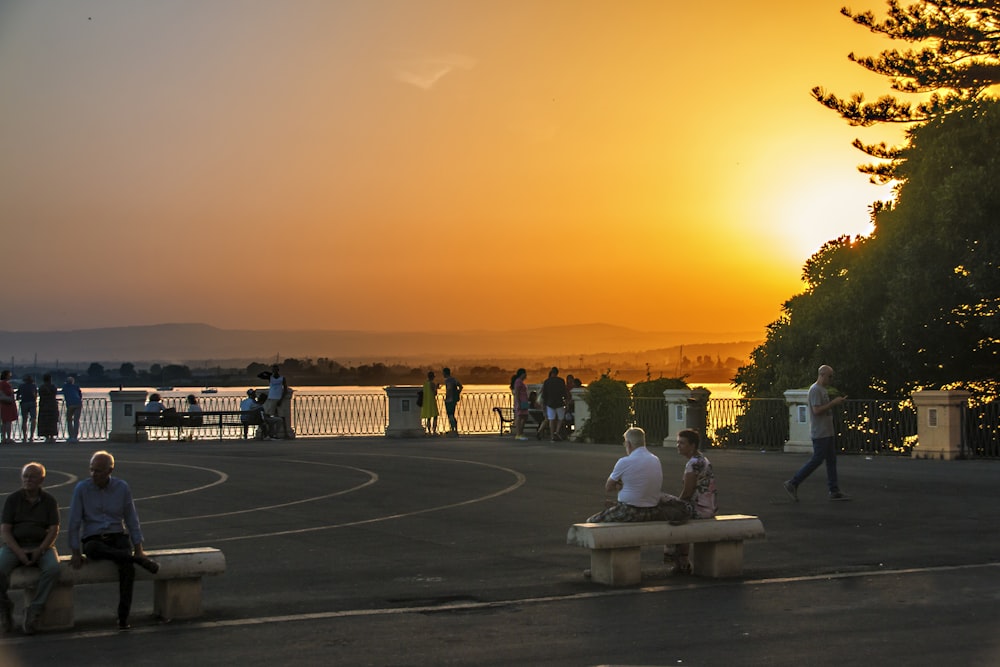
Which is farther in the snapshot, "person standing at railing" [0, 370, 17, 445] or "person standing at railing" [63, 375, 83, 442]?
"person standing at railing" [63, 375, 83, 442]

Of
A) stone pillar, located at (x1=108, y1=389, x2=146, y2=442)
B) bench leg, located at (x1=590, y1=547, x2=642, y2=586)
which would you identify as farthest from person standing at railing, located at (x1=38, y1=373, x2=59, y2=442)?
bench leg, located at (x1=590, y1=547, x2=642, y2=586)

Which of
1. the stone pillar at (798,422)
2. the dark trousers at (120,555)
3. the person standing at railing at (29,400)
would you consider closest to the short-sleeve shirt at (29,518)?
the dark trousers at (120,555)

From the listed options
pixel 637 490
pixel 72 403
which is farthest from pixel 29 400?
pixel 637 490

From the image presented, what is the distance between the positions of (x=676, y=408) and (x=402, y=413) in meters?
9.19

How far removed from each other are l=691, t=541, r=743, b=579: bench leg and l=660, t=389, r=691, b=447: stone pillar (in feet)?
65.1

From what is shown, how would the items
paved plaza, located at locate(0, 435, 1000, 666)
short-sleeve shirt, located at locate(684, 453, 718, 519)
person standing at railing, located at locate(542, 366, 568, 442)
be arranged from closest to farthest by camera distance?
paved plaza, located at locate(0, 435, 1000, 666) → short-sleeve shirt, located at locate(684, 453, 718, 519) → person standing at railing, located at locate(542, 366, 568, 442)

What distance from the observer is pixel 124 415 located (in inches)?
1470

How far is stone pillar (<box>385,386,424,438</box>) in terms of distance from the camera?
37906 mm

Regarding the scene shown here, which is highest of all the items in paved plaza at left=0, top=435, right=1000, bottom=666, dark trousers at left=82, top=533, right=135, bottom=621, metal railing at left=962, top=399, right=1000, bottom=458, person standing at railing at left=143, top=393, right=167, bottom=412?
person standing at railing at left=143, top=393, right=167, bottom=412

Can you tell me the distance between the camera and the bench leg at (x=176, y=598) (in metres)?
10.1

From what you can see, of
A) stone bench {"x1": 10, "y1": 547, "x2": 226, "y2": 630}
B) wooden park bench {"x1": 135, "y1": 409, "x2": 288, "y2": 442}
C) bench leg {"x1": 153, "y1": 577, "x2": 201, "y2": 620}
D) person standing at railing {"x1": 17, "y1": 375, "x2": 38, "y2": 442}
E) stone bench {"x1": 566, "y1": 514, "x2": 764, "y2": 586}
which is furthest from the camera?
wooden park bench {"x1": 135, "y1": 409, "x2": 288, "y2": 442}

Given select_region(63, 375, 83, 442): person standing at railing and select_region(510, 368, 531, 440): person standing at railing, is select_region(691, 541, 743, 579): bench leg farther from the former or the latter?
select_region(63, 375, 83, 442): person standing at railing

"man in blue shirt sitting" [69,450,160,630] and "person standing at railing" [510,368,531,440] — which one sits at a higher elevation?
"person standing at railing" [510,368,531,440]

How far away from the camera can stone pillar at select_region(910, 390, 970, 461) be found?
2592 cm
